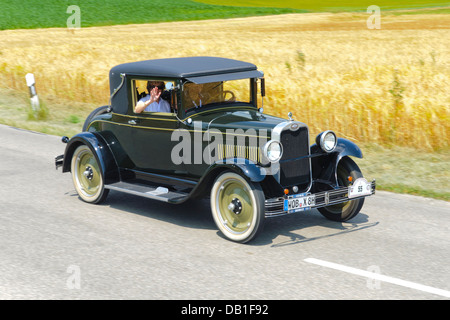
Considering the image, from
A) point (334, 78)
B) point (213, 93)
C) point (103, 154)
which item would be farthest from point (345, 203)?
point (334, 78)

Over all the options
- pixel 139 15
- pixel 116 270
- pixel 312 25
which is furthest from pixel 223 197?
pixel 139 15

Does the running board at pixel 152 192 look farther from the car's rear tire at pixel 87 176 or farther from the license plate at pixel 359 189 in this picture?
the license plate at pixel 359 189

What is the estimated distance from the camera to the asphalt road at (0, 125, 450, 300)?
5379 mm

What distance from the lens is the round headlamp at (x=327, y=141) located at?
7215mm

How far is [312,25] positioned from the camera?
46094 millimetres

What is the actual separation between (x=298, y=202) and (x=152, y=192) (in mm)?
1996

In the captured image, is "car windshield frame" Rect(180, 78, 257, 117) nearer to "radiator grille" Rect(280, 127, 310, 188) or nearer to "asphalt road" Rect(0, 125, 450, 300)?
"radiator grille" Rect(280, 127, 310, 188)

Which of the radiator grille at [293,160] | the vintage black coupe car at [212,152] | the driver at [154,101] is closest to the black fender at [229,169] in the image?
the vintage black coupe car at [212,152]

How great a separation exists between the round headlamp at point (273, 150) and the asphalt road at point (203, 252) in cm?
93

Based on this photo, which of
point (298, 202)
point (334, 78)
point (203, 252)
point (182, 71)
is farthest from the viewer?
point (334, 78)

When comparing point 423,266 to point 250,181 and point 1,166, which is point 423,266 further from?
point 1,166

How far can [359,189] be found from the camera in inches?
274

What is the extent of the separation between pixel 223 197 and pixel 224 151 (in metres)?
0.54

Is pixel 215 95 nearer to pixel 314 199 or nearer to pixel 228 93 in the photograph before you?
pixel 228 93
